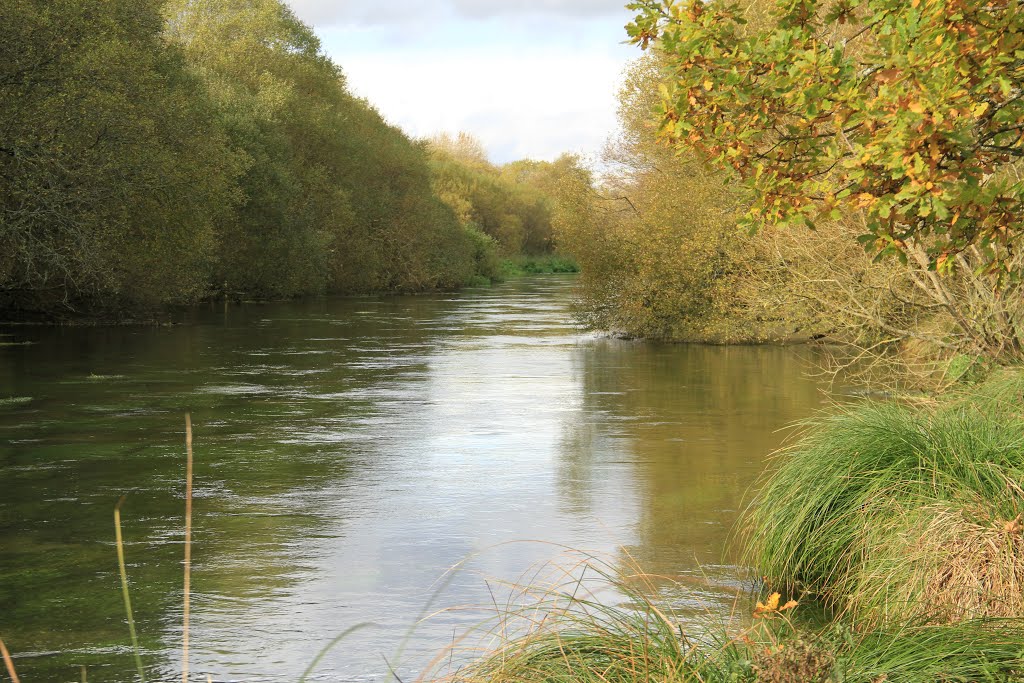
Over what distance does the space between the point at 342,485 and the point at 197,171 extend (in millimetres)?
22497

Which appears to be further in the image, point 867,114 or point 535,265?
point 535,265

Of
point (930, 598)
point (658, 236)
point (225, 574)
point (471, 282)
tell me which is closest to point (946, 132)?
point (930, 598)

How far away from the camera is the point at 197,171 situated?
3378cm

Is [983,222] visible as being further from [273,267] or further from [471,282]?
[471,282]

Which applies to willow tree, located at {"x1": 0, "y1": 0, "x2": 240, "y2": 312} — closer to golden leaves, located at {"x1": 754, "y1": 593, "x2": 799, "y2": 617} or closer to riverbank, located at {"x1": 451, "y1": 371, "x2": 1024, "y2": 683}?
riverbank, located at {"x1": 451, "y1": 371, "x2": 1024, "y2": 683}

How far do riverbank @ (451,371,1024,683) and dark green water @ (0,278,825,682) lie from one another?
0.55m

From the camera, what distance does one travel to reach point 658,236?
101ft

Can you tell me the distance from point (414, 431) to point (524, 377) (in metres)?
7.00

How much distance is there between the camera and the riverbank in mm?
4734

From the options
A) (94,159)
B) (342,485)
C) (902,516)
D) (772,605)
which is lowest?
(342,485)

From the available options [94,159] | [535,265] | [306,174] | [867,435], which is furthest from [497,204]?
[867,435]

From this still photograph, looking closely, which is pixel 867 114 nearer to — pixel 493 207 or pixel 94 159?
A: pixel 94 159

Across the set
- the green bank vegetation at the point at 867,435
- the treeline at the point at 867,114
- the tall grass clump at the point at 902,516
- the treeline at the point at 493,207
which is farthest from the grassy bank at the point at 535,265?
the treeline at the point at 867,114

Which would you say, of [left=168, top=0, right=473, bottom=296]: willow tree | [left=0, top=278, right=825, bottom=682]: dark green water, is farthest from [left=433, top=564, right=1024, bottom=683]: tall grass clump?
[left=168, top=0, right=473, bottom=296]: willow tree
